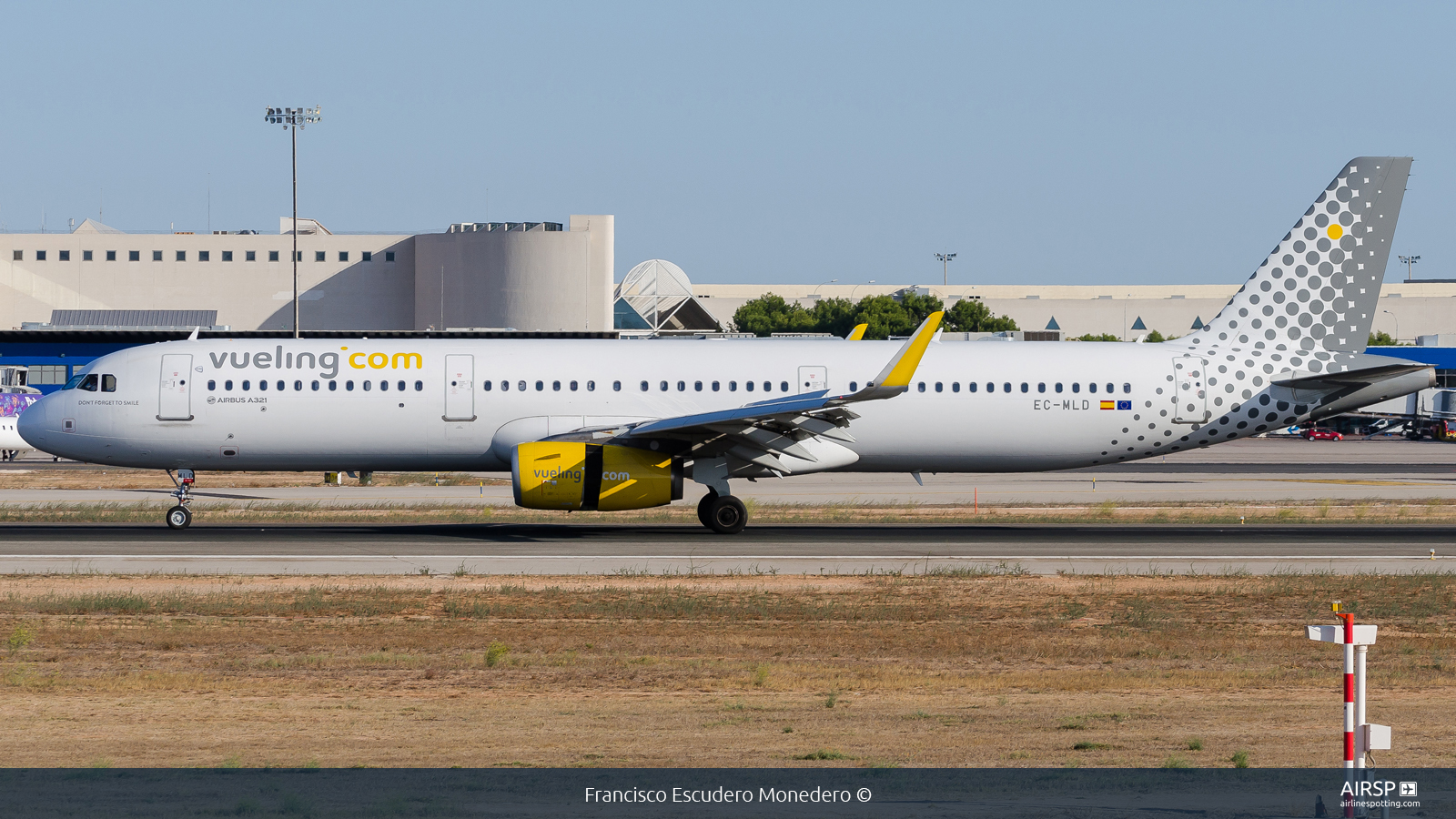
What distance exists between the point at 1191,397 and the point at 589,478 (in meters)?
13.6

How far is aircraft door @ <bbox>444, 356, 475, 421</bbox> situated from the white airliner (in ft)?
0.14

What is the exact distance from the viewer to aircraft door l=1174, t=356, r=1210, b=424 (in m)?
31.1

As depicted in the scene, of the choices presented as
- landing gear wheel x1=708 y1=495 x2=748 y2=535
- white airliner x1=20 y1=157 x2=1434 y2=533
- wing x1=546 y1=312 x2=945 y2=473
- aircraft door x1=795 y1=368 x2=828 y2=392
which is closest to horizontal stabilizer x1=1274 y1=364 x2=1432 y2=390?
white airliner x1=20 y1=157 x2=1434 y2=533

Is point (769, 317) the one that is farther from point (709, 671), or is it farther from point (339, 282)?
point (709, 671)

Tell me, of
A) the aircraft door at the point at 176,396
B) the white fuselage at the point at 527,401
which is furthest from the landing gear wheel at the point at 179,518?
Answer: the aircraft door at the point at 176,396

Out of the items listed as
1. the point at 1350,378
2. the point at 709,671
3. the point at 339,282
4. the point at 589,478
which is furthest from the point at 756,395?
the point at 339,282

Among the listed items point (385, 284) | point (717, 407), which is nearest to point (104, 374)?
point (717, 407)

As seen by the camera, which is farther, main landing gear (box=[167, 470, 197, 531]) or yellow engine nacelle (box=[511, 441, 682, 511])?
main landing gear (box=[167, 470, 197, 531])

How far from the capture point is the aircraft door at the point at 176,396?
2994 cm

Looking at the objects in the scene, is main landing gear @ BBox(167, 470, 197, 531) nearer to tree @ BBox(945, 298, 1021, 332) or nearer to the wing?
the wing

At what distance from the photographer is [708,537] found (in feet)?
96.6

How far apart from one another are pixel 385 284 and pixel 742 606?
109 metres

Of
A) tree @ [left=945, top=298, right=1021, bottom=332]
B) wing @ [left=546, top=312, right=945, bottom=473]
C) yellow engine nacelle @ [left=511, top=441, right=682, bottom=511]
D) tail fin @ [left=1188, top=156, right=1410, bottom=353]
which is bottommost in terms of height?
yellow engine nacelle @ [left=511, top=441, right=682, bottom=511]

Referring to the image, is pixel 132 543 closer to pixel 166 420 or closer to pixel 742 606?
pixel 166 420
